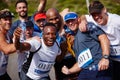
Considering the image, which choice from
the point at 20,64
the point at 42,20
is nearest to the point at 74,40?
the point at 42,20

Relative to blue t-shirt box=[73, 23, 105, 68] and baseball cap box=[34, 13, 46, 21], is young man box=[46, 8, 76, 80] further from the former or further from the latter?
blue t-shirt box=[73, 23, 105, 68]

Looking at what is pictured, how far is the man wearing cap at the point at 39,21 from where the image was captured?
19.7ft

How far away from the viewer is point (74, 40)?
547 centimetres

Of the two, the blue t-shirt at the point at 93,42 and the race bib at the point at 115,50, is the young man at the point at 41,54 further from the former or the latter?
the race bib at the point at 115,50

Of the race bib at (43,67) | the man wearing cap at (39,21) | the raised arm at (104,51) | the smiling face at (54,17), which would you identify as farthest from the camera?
the man wearing cap at (39,21)

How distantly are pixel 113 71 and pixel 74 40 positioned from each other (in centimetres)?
80

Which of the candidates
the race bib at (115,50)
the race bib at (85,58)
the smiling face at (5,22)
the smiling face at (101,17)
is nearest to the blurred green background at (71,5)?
the smiling face at (5,22)

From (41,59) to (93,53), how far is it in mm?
745

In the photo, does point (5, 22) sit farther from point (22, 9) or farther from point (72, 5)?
point (72, 5)

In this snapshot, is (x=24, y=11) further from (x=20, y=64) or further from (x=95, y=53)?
(x=95, y=53)

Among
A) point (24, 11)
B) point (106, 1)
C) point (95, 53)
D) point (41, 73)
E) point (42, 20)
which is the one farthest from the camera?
point (106, 1)

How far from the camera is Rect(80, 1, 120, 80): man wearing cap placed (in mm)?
5207

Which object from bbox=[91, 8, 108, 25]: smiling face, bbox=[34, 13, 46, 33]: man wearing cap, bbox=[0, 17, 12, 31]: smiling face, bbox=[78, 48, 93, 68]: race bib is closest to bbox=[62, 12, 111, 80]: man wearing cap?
bbox=[78, 48, 93, 68]: race bib

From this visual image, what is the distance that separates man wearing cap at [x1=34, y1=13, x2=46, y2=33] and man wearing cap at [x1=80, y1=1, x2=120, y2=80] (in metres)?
0.72
